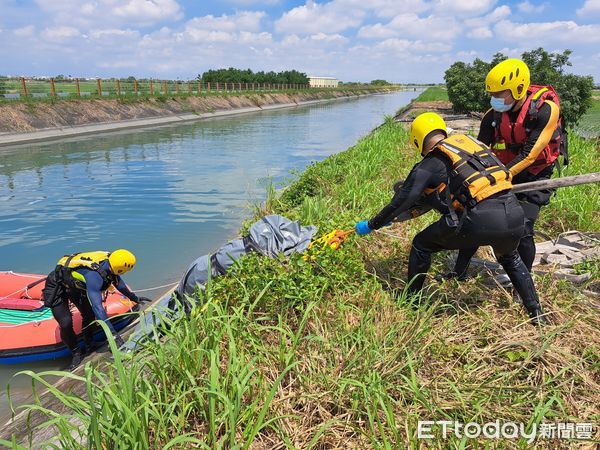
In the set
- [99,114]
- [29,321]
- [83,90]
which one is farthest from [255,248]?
[83,90]

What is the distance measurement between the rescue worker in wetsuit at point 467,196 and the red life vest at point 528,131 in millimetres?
702

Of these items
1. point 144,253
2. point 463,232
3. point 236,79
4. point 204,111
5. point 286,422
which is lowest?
point 144,253

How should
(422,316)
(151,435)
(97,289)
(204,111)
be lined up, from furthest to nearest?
(204,111) → (97,289) → (422,316) → (151,435)

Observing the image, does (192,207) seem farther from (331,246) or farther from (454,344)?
(454,344)

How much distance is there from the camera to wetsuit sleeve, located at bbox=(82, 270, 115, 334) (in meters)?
4.20

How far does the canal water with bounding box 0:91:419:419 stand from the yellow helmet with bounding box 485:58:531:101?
17.5ft

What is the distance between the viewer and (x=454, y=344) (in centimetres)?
306

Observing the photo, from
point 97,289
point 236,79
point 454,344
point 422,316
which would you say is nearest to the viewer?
point 454,344

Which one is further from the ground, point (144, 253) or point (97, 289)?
point (97, 289)

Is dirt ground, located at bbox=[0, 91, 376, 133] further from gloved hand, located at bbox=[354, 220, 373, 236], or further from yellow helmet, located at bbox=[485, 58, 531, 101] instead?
yellow helmet, located at bbox=[485, 58, 531, 101]

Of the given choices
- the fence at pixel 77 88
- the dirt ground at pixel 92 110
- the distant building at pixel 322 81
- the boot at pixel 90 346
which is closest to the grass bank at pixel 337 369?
the boot at pixel 90 346

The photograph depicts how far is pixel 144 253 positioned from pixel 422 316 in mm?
5942

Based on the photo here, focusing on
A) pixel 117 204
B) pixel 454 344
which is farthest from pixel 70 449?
pixel 117 204

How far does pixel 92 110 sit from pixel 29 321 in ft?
82.5
